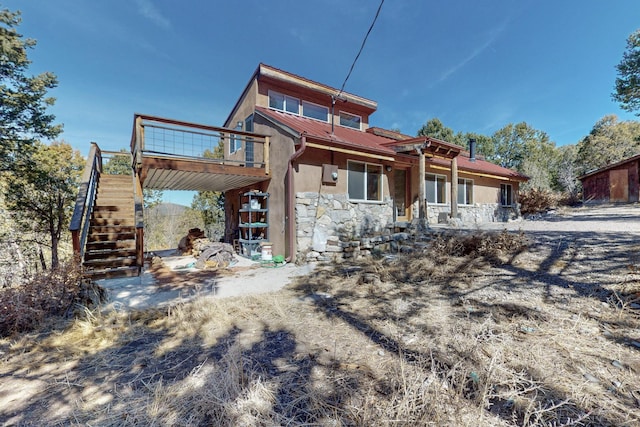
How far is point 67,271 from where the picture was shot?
3646 mm

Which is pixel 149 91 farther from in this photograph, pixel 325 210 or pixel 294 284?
pixel 294 284

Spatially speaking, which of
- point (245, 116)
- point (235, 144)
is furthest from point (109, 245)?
point (245, 116)

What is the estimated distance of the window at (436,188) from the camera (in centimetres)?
1065

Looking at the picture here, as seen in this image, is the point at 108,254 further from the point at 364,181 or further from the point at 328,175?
the point at 364,181

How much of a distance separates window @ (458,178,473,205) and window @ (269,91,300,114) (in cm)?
807

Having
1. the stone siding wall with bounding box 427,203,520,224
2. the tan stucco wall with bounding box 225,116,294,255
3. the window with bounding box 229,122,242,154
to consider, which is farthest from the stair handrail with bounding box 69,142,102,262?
the stone siding wall with bounding box 427,203,520,224

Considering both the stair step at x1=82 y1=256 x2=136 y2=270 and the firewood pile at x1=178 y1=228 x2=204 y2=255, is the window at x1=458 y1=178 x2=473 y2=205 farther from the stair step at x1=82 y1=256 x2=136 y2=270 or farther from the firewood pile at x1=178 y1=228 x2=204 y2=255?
the stair step at x1=82 y1=256 x2=136 y2=270

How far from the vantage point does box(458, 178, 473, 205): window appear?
11.7 metres

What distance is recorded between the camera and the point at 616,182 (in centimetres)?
1780

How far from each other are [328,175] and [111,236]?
582 cm

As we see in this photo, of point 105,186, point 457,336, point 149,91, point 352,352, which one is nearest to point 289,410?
point 352,352

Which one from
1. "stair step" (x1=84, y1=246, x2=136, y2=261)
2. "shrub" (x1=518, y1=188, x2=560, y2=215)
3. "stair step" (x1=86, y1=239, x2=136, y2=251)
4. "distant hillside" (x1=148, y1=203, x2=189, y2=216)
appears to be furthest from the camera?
"distant hillside" (x1=148, y1=203, x2=189, y2=216)

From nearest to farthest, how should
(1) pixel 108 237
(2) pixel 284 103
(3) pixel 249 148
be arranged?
(1) pixel 108 237, (3) pixel 249 148, (2) pixel 284 103

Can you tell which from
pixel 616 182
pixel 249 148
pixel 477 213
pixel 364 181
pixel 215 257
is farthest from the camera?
pixel 616 182
